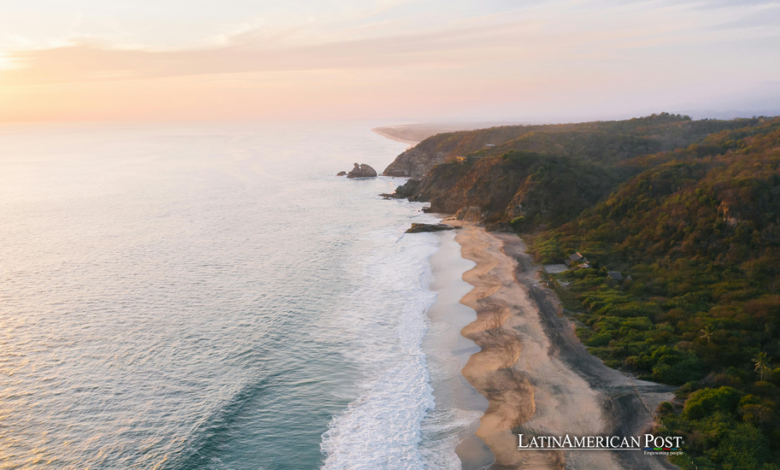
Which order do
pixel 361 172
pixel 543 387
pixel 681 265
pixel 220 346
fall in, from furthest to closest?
pixel 361 172, pixel 681 265, pixel 220 346, pixel 543 387

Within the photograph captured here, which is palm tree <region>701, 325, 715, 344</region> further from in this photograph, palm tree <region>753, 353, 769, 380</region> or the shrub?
the shrub

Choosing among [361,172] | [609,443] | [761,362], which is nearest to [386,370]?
[609,443]

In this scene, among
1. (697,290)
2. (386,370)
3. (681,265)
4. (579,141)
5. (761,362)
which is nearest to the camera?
(761,362)

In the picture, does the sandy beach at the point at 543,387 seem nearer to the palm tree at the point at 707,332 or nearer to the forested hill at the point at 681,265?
the forested hill at the point at 681,265

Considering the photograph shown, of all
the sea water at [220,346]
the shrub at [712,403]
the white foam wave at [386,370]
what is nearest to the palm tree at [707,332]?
the shrub at [712,403]

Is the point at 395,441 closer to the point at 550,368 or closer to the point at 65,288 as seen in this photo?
the point at 550,368

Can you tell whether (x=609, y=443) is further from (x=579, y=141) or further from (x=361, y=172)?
(x=361, y=172)

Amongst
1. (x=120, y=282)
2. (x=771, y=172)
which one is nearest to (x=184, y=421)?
(x=120, y=282)
